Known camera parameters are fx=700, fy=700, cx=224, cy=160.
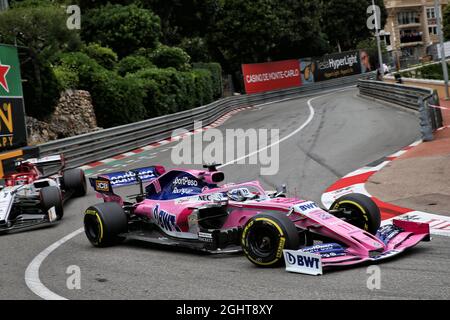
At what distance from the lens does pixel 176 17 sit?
47531 mm

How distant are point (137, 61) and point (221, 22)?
15871mm

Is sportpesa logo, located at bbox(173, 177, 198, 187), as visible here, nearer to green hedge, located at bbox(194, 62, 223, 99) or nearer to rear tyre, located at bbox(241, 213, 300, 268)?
rear tyre, located at bbox(241, 213, 300, 268)

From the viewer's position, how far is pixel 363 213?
865 cm

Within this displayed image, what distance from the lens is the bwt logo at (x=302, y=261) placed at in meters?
7.29

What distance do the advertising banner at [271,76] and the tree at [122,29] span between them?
10.6m

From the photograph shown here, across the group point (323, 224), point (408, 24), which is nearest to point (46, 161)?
point (323, 224)

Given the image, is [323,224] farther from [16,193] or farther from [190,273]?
[16,193]

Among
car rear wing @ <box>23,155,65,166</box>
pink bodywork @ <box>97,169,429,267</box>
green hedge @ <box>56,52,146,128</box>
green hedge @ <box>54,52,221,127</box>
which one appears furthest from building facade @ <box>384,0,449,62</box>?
pink bodywork @ <box>97,169,429,267</box>

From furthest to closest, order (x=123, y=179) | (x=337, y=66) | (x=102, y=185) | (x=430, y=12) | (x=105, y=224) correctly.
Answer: (x=430, y=12) → (x=337, y=66) → (x=102, y=185) → (x=123, y=179) → (x=105, y=224)

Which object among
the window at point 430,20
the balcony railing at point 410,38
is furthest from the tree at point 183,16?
the window at point 430,20

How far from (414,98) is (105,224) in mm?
21378

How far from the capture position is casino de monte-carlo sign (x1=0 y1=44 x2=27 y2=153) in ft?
62.9

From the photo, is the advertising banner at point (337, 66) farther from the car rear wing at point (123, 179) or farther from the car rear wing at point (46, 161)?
the car rear wing at point (123, 179)

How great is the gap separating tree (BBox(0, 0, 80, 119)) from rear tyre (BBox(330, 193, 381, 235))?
1597 centimetres
